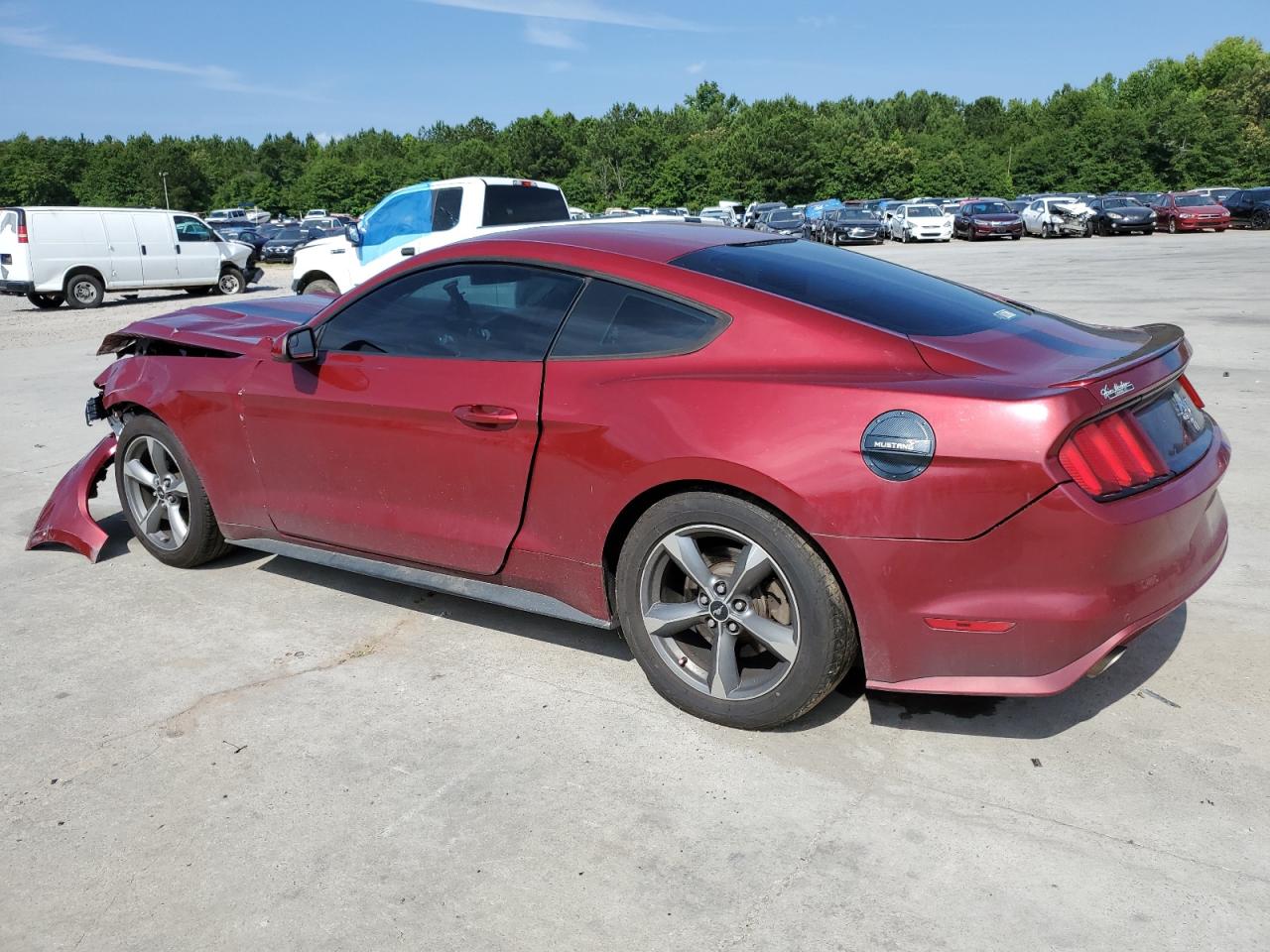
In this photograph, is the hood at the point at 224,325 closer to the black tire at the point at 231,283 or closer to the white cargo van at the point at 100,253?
the white cargo van at the point at 100,253

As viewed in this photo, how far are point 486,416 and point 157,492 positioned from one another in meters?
2.19

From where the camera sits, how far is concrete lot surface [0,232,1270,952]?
2625 mm

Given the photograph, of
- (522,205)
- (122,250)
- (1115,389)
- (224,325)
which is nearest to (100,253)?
(122,250)

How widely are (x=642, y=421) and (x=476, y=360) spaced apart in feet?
2.55

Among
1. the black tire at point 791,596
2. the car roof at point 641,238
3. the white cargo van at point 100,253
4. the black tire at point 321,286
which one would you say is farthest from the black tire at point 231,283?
the black tire at point 791,596

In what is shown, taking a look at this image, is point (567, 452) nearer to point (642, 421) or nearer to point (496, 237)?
point (642, 421)

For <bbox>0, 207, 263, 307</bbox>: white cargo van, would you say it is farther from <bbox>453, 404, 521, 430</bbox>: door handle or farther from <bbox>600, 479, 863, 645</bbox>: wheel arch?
<bbox>600, 479, 863, 645</bbox>: wheel arch

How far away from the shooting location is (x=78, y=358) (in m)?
13.2

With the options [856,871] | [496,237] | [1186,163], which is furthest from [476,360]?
[1186,163]

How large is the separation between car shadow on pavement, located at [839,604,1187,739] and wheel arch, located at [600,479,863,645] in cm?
55

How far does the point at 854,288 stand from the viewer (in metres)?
3.76

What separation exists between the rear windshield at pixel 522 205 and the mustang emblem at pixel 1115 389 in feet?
38.0

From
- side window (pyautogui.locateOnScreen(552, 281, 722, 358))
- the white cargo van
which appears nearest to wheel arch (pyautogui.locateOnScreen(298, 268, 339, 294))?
the white cargo van

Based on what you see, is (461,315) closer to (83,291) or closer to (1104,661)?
(1104,661)
